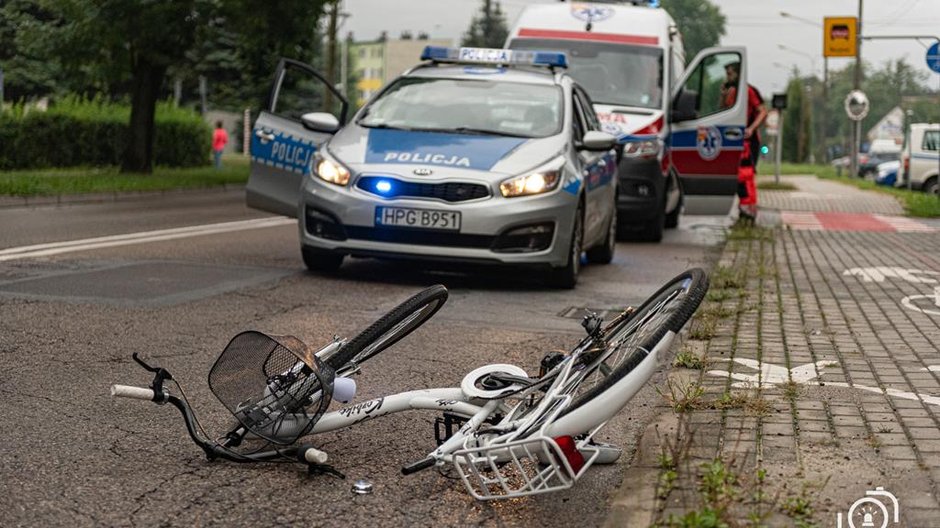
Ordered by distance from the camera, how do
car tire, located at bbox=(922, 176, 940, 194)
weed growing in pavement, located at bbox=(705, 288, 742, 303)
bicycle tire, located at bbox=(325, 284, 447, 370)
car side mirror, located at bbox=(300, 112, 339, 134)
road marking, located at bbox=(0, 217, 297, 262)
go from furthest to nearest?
car tire, located at bbox=(922, 176, 940, 194) → road marking, located at bbox=(0, 217, 297, 262) → car side mirror, located at bbox=(300, 112, 339, 134) → weed growing in pavement, located at bbox=(705, 288, 742, 303) → bicycle tire, located at bbox=(325, 284, 447, 370)

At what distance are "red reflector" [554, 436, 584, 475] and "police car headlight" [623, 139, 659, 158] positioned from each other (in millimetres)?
11915

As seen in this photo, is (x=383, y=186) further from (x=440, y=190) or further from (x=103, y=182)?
(x=103, y=182)

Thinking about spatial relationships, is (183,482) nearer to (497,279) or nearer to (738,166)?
(497,279)

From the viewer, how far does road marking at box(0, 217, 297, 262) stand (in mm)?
11641

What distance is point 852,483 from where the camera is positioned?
4387 millimetres

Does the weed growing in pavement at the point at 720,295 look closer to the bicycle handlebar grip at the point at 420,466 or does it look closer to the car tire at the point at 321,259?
the car tire at the point at 321,259

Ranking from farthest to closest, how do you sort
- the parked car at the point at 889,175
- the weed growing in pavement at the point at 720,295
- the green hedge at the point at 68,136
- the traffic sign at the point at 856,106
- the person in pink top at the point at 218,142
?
the parked car at the point at 889,175
the traffic sign at the point at 856,106
the person in pink top at the point at 218,142
the green hedge at the point at 68,136
the weed growing in pavement at the point at 720,295

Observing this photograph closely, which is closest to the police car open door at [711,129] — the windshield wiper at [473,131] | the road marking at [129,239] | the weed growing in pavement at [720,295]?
the road marking at [129,239]

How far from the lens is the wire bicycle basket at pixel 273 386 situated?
15.0 ft

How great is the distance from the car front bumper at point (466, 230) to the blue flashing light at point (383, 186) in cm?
6

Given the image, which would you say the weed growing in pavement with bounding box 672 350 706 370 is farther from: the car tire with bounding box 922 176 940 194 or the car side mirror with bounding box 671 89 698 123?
the car tire with bounding box 922 176 940 194

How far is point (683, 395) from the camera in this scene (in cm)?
582

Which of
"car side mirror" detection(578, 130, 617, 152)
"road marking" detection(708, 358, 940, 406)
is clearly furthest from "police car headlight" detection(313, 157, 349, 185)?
"road marking" detection(708, 358, 940, 406)

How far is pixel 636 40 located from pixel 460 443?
1364cm
